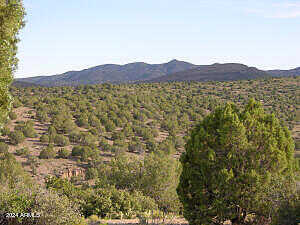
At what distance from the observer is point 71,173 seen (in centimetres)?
2855

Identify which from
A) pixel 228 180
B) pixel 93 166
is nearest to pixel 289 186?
pixel 228 180

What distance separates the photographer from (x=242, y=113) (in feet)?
40.4

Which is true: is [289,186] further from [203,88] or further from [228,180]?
[203,88]

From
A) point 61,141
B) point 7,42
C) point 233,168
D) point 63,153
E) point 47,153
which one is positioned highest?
point 7,42

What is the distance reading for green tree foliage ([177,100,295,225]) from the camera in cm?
1109

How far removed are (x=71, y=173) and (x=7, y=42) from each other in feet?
68.4

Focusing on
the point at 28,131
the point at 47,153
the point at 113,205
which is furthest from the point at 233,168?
the point at 28,131

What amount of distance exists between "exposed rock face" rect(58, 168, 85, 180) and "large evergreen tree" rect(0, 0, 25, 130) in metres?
18.9

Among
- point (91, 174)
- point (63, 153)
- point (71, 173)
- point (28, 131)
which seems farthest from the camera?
point (28, 131)

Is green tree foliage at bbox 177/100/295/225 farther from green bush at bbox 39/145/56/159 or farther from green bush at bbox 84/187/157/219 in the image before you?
green bush at bbox 39/145/56/159

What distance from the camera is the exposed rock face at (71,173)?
27.7m

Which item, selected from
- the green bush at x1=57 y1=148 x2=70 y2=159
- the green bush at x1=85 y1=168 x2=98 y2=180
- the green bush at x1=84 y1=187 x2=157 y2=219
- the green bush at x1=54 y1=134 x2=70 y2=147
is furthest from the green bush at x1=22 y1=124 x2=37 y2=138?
the green bush at x1=84 y1=187 x2=157 y2=219

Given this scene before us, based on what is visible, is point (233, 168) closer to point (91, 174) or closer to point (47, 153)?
point (91, 174)

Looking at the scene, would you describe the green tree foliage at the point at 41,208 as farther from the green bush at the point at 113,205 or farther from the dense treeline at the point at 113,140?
the green bush at the point at 113,205
